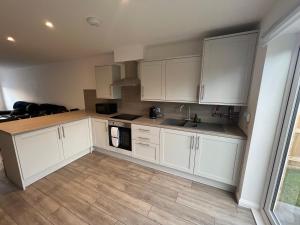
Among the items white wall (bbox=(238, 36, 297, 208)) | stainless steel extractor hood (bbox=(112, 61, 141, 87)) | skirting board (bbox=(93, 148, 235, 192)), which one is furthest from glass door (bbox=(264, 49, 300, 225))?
stainless steel extractor hood (bbox=(112, 61, 141, 87))

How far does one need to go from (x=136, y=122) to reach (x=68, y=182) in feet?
4.88

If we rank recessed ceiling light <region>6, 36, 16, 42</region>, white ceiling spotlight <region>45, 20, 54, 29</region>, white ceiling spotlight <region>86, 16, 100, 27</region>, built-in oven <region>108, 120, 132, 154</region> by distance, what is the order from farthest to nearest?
built-in oven <region>108, 120, 132, 154</region> < recessed ceiling light <region>6, 36, 16, 42</region> < white ceiling spotlight <region>45, 20, 54, 29</region> < white ceiling spotlight <region>86, 16, 100, 27</region>

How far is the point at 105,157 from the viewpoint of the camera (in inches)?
117

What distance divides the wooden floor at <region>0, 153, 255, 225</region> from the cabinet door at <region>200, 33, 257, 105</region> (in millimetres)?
1416

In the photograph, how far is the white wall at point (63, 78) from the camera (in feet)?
8.48

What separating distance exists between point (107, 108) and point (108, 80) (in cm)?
64

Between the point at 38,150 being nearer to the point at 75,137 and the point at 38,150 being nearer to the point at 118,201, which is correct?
the point at 75,137

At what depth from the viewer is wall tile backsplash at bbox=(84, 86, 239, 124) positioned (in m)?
2.40

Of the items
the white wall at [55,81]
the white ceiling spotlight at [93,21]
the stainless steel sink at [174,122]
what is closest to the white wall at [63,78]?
the white wall at [55,81]

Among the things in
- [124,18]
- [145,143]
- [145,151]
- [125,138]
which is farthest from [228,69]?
[125,138]

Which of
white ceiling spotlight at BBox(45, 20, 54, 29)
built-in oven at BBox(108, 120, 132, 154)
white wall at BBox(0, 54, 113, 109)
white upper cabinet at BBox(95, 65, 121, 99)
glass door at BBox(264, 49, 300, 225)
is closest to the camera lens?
glass door at BBox(264, 49, 300, 225)

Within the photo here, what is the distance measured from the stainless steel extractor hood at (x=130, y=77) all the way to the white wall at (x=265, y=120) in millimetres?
2037

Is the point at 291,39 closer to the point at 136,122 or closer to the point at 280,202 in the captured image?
the point at 280,202

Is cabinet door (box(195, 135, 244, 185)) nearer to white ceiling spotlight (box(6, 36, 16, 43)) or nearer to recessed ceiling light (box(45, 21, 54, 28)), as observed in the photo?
recessed ceiling light (box(45, 21, 54, 28))
